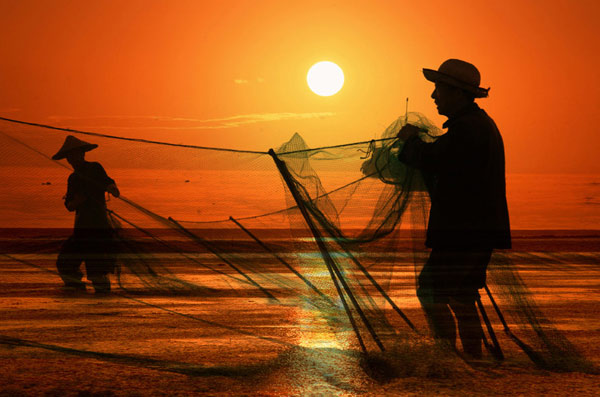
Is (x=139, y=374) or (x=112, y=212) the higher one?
(x=112, y=212)

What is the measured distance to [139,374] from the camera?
459 centimetres

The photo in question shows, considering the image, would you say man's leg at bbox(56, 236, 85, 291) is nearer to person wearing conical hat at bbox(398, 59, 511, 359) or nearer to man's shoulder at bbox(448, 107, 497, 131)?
person wearing conical hat at bbox(398, 59, 511, 359)

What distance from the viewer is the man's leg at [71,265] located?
859cm

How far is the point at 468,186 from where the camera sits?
5074mm

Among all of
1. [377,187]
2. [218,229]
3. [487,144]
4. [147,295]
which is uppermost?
[487,144]

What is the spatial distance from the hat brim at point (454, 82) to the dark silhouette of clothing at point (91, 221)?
4600 mm

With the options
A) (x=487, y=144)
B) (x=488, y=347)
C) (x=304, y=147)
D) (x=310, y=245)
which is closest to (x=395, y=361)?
(x=488, y=347)

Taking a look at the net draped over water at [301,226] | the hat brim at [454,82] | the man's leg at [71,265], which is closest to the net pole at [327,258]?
the net draped over water at [301,226]

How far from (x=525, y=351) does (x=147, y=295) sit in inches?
174

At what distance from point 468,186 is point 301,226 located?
2207mm

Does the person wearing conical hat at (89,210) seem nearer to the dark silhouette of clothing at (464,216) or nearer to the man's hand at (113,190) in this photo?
the man's hand at (113,190)

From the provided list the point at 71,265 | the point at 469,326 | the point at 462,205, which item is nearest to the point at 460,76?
the point at 462,205

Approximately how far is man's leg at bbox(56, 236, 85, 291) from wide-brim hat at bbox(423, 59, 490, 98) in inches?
203

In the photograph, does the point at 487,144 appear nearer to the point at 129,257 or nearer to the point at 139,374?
the point at 139,374
